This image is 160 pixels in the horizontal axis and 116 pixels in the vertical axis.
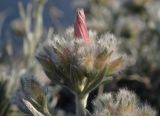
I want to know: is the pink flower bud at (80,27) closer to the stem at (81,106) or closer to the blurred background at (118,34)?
the stem at (81,106)

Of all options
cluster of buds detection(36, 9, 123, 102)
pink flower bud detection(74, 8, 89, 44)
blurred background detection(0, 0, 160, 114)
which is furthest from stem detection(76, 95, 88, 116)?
blurred background detection(0, 0, 160, 114)

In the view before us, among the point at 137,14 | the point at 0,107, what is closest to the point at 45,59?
the point at 0,107

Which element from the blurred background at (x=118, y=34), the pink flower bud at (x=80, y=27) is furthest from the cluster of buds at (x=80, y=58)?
the blurred background at (x=118, y=34)

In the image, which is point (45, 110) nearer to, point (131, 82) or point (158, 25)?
point (131, 82)

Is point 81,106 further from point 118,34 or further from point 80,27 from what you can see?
point 118,34

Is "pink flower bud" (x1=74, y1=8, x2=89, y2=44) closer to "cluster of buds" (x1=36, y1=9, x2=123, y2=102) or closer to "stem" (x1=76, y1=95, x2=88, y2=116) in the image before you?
"cluster of buds" (x1=36, y1=9, x2=123, y2=102)

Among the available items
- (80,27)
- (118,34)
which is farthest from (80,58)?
(118,34)
